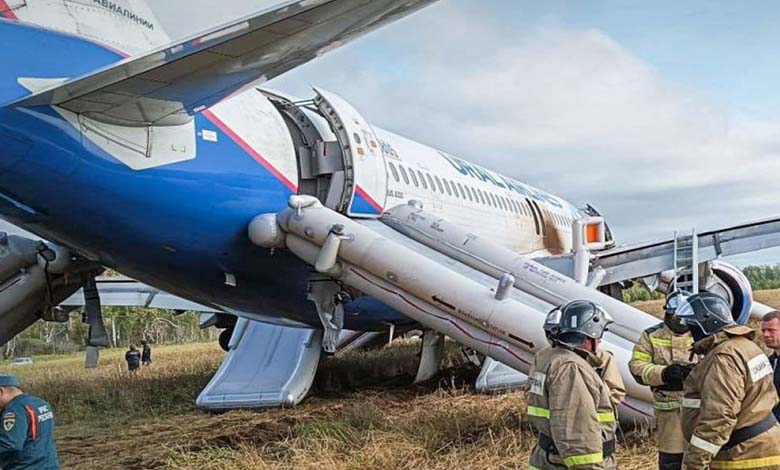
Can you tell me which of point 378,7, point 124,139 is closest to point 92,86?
point 124,139

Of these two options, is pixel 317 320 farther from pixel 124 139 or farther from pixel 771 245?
pixel 771 245

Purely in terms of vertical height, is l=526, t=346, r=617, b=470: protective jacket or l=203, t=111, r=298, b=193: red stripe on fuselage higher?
l=203, t=111, r=298, b=193: red stripe on fuselage

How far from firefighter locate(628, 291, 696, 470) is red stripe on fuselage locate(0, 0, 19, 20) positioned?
5.26 metres

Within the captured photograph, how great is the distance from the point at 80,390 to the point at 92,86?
8.30 metres

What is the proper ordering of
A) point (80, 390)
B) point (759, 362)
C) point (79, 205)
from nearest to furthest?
1. point (759, 362)
2. point (79, 205)
3. point (80, 390)

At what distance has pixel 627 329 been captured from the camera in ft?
26.4

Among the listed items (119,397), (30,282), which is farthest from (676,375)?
(119,397)

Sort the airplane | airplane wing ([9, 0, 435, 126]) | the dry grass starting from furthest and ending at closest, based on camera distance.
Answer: the dry grass
the airplane
airplane wing ([9, 0, 435, 126])

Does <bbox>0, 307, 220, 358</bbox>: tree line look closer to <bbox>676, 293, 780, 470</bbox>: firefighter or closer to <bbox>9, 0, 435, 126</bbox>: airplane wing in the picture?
<bbox>9, 0, 435, 126</bbox>: airplane wing

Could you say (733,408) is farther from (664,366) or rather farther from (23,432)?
(23,432)

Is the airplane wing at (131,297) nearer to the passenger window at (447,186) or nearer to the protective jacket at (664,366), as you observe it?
the passenger window at (447,186)

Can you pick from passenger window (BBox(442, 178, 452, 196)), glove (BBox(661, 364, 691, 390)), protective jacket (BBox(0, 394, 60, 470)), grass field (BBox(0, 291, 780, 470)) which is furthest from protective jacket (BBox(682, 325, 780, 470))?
passenger window (BBox(442, 178, 452, 196))

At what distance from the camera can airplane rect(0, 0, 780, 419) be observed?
631 cm

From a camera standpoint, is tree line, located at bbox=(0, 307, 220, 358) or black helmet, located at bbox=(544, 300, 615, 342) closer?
black helmet, located at bbox=(544, 300, 615, 342)
